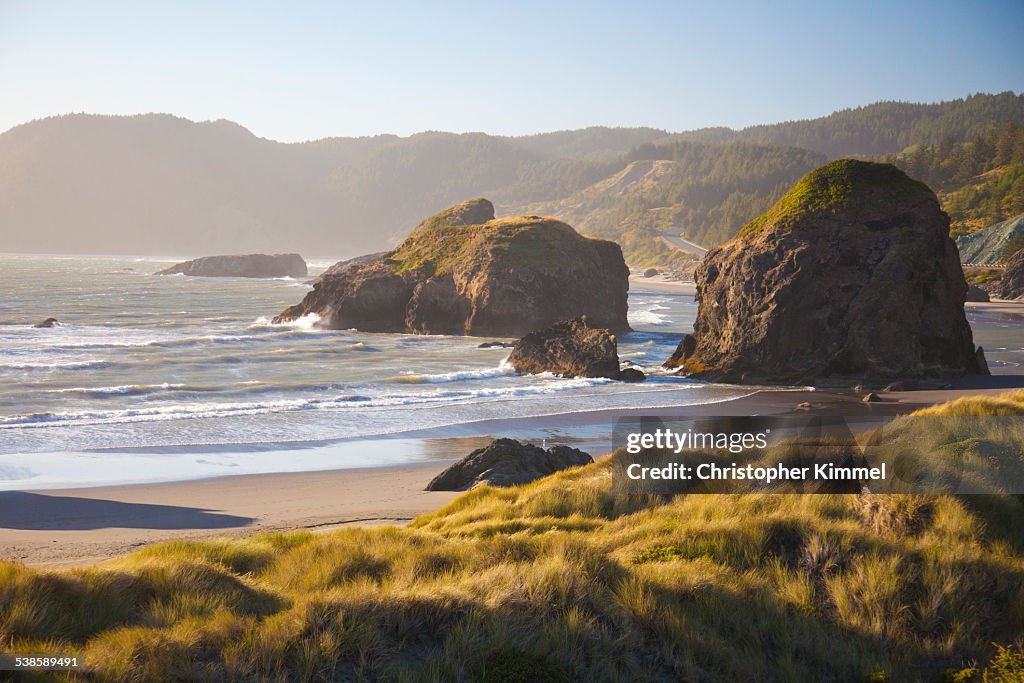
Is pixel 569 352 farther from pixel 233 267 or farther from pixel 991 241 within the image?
pixel 233 267

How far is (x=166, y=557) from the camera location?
7.47 meters

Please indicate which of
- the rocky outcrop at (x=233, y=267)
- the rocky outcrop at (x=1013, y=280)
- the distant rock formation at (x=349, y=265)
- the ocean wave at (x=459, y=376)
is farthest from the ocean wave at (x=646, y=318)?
the rocky outcrop at (x=233, y=267)

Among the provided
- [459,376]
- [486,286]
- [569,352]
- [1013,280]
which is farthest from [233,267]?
[1013,280]

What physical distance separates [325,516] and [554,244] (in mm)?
41642

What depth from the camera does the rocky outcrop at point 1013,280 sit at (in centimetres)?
7412

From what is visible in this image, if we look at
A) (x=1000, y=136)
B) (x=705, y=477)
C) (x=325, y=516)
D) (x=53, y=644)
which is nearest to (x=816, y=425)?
(x=705, y=477)

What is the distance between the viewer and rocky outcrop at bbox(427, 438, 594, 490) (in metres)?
14.0

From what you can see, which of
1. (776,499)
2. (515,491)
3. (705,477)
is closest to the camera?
(776,499)

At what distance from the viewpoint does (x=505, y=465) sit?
14.1m

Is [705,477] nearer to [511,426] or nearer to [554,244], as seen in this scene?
[511,426]

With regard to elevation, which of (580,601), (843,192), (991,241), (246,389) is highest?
(991,241)

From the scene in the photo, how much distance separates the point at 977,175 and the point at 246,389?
129m

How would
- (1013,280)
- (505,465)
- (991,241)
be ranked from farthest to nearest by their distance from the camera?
(991,241), (1013,280), (505,465)

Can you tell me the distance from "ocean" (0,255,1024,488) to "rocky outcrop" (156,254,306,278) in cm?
6487
